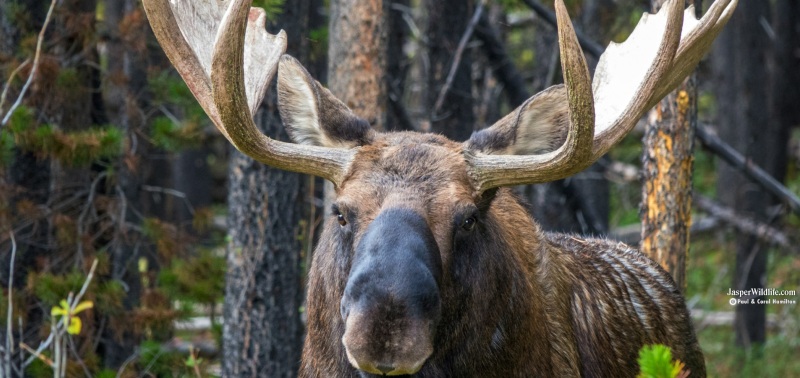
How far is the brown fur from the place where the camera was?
4422mm

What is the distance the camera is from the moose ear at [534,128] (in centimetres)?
488

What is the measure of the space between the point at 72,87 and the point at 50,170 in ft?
2.28

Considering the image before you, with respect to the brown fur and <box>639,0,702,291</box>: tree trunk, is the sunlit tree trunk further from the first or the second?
the brown fur

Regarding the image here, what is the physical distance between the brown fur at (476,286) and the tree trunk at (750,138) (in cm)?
712

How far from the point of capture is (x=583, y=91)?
424 centimetres

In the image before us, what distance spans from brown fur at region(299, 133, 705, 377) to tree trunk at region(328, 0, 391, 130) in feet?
5.90

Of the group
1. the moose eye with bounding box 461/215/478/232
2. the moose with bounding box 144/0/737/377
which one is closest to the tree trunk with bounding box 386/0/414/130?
the moose with bounding box 144/0/737/377

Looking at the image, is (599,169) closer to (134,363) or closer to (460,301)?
(134,363)

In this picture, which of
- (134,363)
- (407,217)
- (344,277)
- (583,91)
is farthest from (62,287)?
(583,91)

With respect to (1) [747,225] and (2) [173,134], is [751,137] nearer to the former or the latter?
(1) [747,225]

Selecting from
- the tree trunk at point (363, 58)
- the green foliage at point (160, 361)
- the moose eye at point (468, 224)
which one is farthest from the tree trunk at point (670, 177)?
the green foliage at point (160, 361)

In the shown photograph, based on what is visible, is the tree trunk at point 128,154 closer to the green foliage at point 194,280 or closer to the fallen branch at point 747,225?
the green foliage at point 194,280

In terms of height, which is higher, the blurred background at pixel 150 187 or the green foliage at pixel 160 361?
the blurred background at pixel 150 187

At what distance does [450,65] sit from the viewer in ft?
33.9
